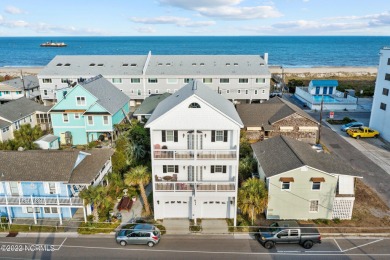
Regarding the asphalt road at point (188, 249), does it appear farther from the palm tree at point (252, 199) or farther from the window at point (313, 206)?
the window at point (313, 206)

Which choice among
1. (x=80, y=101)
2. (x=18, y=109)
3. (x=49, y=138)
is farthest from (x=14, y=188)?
(x=18, y=109)

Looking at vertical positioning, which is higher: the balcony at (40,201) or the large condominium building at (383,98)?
the large condominium building at (383,98)

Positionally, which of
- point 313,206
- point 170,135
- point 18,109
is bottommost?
point 313,206

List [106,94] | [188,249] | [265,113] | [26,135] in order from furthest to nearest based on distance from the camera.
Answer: [106,94] < [265,113] < [26,135] < [188,249]

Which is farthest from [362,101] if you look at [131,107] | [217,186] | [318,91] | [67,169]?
[67,169]

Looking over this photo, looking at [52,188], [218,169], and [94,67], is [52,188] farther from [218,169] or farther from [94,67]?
[94,67]

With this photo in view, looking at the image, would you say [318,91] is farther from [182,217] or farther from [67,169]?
[67,169]

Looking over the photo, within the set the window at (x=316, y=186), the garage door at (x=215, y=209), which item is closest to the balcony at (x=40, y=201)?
the garage door at (x=215, y=209)
